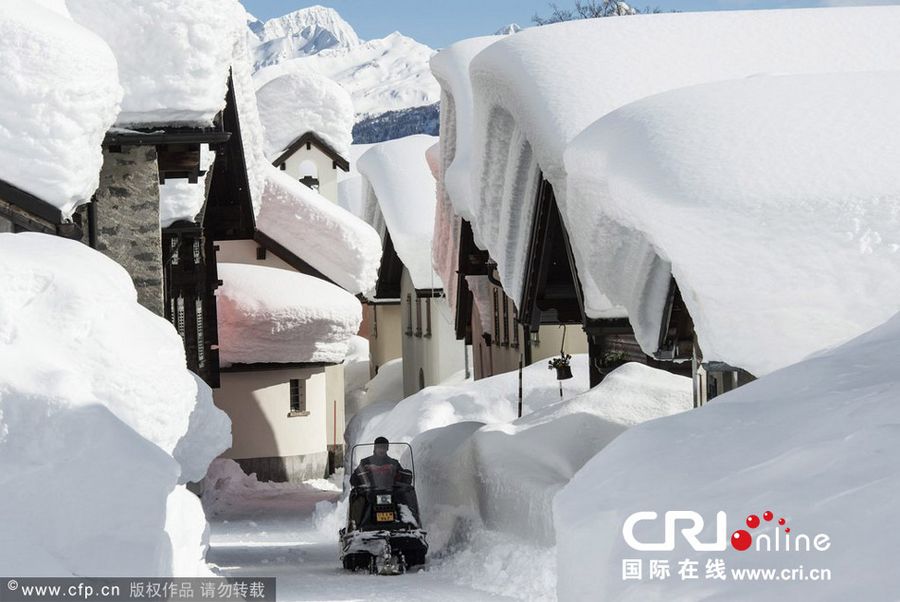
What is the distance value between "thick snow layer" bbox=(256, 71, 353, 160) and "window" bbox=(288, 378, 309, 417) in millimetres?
13431

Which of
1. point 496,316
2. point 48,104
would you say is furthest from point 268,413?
point 48,104

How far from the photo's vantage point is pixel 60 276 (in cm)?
755

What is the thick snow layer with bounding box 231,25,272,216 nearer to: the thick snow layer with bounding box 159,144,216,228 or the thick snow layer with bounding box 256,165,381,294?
the thick snow layer with bounding box 159,144,216,228

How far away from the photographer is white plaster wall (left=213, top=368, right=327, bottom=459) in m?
27.0

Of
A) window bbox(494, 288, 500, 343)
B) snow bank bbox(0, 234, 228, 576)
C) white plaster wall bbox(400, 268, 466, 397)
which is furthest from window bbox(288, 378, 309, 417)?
snow bank bbox(0, 234, 228, 576)

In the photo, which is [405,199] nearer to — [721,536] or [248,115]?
[248,115]

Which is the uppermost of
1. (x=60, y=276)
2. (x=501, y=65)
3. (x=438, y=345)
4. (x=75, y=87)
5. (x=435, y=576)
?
(x=438, y=345)

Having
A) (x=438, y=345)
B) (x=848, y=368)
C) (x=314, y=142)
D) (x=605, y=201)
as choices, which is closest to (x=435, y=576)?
(x=605, y=201)

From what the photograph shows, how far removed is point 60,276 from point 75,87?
371 centimetres

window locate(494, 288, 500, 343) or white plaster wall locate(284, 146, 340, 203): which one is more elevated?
white plaster wall locate(284, 146, 340, 203)

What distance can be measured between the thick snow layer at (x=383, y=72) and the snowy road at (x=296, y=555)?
107 meters

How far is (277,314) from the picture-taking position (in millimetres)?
25609

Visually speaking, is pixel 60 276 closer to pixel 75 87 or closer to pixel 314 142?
pixel 75 87

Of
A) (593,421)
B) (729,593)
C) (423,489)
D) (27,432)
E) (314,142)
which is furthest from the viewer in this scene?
(314,142)
